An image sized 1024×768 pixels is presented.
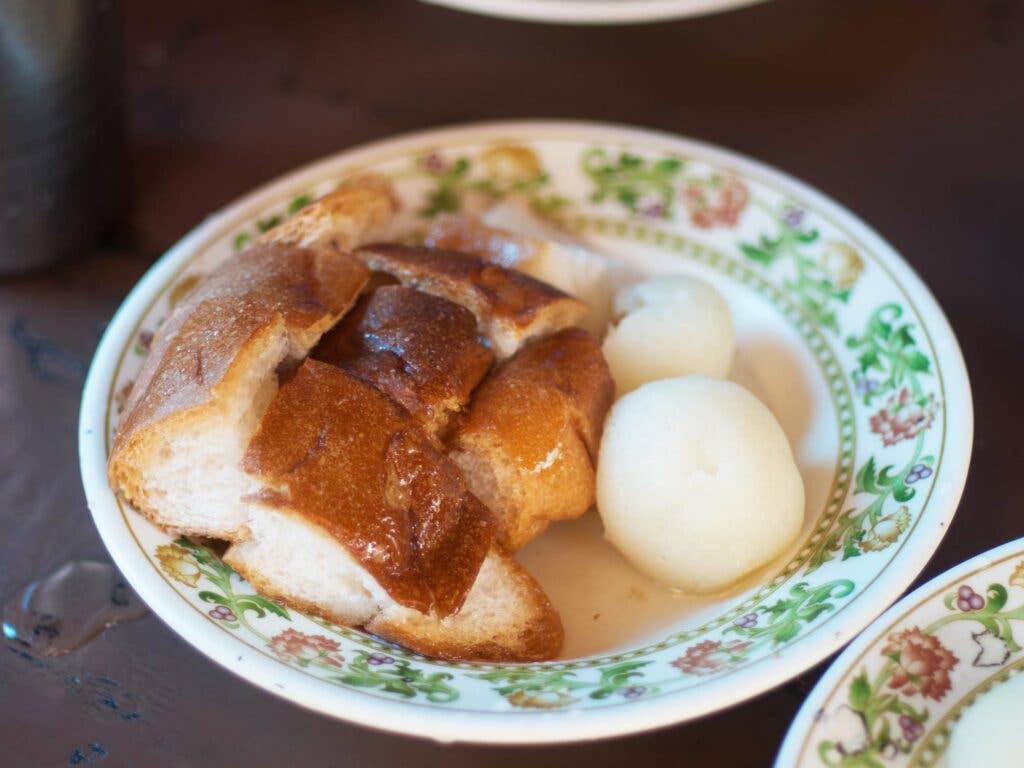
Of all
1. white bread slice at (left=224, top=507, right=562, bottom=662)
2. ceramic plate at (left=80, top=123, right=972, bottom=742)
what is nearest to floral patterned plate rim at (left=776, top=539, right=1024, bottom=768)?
ceramic plate at (left=80, top=123, right=972, bottom=742)

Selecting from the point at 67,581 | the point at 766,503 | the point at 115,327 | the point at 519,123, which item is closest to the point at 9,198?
the point at 115,327

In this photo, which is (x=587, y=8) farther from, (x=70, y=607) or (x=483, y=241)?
(x=70, y=607)

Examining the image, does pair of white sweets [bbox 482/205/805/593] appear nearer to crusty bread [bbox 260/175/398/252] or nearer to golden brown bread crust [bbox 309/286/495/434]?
golden brown bread crust [bbox 309/286/495/434]

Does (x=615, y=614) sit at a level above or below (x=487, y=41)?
below

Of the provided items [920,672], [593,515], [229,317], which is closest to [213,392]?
[229,317]

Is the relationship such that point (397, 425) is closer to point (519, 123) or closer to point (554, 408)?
point (554, 408)

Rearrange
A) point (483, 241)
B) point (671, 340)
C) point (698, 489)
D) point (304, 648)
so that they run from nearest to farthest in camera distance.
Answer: point (304, 648), point (698, 489), point (671, 340), point (483, 241)
